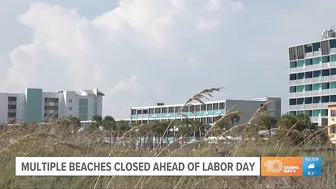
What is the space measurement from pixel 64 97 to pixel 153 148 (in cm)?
10898

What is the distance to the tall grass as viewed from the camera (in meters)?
6.00

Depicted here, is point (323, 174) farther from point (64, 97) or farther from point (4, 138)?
point (64, 97)

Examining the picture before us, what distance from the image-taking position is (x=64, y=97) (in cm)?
11375

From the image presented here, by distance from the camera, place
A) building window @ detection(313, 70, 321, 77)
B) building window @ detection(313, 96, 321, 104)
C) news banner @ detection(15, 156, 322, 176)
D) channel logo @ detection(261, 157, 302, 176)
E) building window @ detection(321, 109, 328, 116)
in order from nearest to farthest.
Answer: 1. news banner @ detection(15, 156, 322, 176)
2. channel logo @ detection(261, 157, 302, 176)
3. building window @ detection(321, 109, 328, 116)
4. building window @ detection(313, 96, 321, 104)
5. building window @ detection(313, 70, 321, 77)

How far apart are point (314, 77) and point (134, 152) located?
80.8 metres

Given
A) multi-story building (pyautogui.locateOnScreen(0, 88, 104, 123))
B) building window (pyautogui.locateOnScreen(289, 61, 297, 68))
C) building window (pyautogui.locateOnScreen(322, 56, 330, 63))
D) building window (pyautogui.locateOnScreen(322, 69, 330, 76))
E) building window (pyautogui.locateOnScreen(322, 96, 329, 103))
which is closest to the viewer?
building window (pyautogui.locateOnScreen(322, 96, 329, 103))

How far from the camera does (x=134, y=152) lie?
23.7ft

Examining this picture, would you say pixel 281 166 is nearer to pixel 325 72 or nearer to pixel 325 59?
pixel 325 59

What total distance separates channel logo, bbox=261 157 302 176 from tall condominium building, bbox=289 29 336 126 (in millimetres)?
71753

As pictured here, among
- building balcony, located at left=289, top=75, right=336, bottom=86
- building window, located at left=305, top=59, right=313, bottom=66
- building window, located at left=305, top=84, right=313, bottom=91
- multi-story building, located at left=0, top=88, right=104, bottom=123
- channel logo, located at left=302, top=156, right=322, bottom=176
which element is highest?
building window, located at left=305, top=59, right=313, bottom=66

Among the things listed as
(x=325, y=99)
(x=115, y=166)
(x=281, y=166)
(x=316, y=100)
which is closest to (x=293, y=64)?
(x=316, y=100)

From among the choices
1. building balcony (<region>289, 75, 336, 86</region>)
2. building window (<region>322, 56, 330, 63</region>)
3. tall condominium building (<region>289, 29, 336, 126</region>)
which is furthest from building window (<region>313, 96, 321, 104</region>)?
building window (<region>322, 56, 330, 63</region>)

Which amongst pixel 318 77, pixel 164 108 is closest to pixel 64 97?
pixel 164 108

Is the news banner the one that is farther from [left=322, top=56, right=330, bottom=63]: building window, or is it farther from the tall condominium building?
[left=322, top=56, right=330, bottom=63]: building window
